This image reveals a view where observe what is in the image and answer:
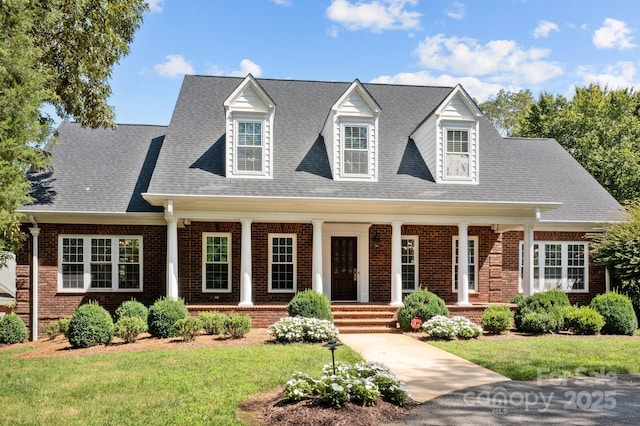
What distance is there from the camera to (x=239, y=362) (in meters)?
9.73

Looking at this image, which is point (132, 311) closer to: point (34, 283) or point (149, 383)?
point (34, 283)

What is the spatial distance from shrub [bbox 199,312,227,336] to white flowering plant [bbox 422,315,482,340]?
510cm

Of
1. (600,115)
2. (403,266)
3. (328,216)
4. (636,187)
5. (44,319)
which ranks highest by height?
(600,115)

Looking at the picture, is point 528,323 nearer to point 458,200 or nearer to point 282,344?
point 458,200

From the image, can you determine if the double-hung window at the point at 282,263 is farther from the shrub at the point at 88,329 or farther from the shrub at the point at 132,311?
the shrub at the point at 88,329

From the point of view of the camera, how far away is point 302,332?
12.2 meters

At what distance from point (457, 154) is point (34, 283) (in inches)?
536

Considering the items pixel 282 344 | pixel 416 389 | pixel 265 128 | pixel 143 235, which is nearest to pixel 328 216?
pixel 265 128

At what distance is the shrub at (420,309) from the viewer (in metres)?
14.1

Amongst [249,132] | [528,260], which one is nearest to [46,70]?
[249,132]

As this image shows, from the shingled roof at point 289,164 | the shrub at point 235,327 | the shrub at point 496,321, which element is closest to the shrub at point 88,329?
the shrub at point 235,327

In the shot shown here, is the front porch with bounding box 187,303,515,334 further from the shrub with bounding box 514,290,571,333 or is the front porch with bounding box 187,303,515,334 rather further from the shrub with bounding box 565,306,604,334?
the shrub with bounding box 565,306,604,334

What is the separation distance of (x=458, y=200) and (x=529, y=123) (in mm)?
21310

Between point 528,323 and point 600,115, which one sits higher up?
point 600,115
